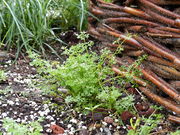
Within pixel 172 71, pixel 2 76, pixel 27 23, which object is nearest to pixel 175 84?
pixel 172 71

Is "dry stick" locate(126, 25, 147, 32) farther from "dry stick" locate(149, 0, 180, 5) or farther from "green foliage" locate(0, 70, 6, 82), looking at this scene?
"green foliage" locate(0, 70, 6, 82)

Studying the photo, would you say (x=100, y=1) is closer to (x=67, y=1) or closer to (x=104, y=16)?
(x=104, y=16)

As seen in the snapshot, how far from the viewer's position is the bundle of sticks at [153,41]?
1.71m

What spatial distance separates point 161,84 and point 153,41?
0.23 m

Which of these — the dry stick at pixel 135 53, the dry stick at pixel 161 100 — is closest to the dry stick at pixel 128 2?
the dry stick at pixel 135 53

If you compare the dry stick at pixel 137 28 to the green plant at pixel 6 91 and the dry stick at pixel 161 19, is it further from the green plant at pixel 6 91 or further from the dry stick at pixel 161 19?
the green plant at pixel 6 91

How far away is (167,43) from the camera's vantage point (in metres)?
1.76

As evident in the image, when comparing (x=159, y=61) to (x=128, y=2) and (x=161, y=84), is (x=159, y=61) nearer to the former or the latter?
(x=161, y=84)

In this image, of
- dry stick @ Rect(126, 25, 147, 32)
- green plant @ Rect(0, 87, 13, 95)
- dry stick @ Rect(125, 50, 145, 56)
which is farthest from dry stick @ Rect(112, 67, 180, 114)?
green plant @ Rect(0, 87, 13, 95)

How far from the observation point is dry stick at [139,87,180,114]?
169cm

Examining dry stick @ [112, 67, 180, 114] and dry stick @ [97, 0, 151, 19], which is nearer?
dry stick @ [112, 67, 180, 114]

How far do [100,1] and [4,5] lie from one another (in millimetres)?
802

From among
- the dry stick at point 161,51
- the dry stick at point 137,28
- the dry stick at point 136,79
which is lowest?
the dry stick at point 136,79

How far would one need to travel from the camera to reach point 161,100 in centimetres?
177
